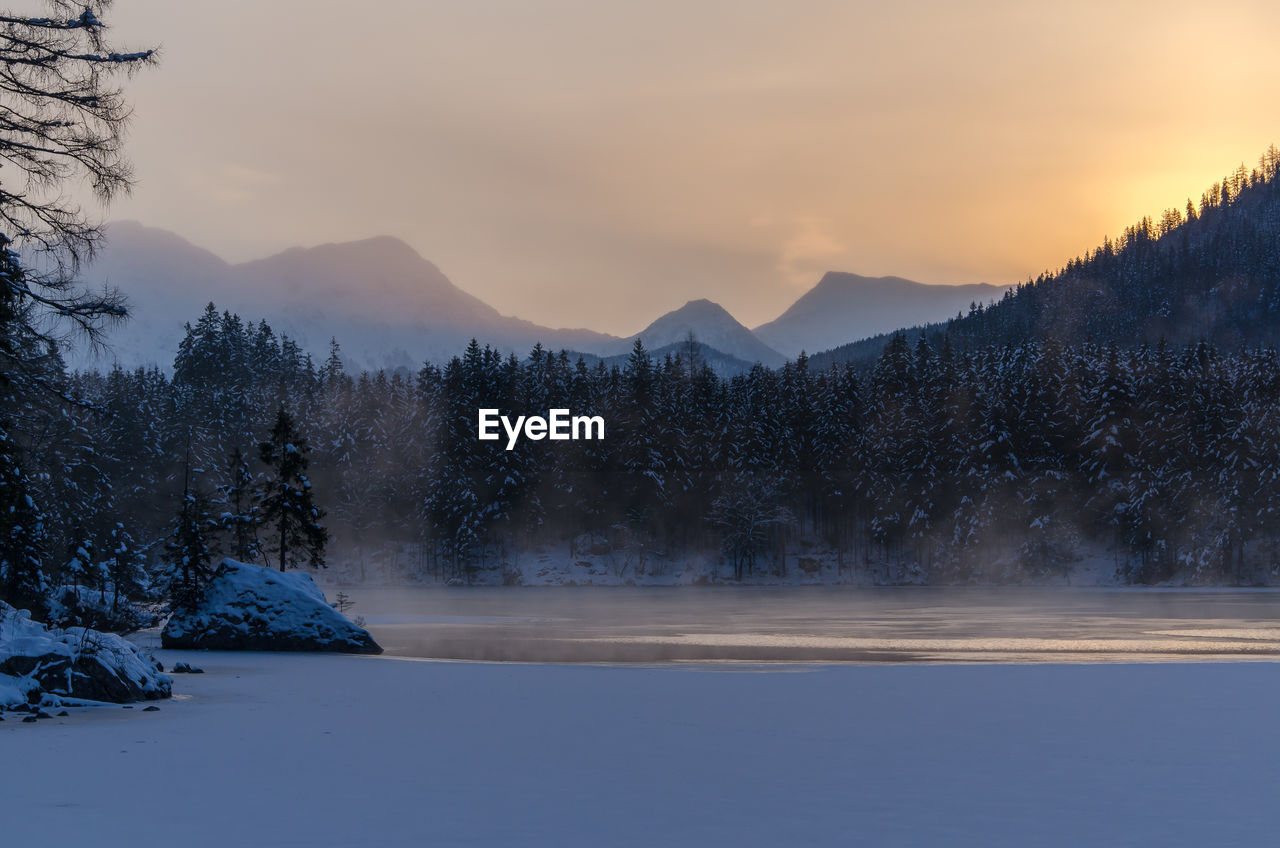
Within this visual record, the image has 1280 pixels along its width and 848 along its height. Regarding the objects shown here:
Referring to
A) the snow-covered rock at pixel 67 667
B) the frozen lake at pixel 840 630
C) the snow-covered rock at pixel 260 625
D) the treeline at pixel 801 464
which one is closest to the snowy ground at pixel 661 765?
the snow-covered rock at pixel 67 667

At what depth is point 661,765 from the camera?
1239cm

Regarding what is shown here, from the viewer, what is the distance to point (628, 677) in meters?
21.7

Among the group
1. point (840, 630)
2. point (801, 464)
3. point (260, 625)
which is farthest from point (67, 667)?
point (801, 464)

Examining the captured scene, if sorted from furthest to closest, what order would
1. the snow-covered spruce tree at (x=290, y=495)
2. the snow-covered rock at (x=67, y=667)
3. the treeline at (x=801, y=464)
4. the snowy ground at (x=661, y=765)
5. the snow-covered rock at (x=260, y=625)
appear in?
the treeline at (x=801, y=464) → the snow-covered spruce tree at (x=290, y=495) → the snow-covered rock at (x=260, y=625) → the snow-covered rock at (x=67, y=667) → the snowy ground at (x=661, y=765)

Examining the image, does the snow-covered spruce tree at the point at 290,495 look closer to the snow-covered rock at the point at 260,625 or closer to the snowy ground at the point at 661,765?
the snow-covered rock at the point at 260,625

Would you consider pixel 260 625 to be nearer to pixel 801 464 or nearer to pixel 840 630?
pixel 840 630

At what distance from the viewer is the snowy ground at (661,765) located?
9.39m

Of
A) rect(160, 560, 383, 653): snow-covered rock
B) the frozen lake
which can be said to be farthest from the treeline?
rect(160, 560, 383, 653): snow-covered rock

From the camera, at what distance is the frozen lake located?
29172 mm

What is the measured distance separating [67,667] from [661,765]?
33.1 feet

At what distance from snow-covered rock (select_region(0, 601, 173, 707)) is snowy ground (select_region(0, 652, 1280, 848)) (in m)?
0.78

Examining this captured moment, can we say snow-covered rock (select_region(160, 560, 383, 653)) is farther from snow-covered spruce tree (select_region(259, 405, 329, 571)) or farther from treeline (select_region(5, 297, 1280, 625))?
treeline (select_region(5, 297, 1280, 625))

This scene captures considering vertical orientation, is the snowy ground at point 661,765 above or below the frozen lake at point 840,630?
above

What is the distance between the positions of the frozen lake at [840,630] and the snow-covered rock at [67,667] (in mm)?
11312
